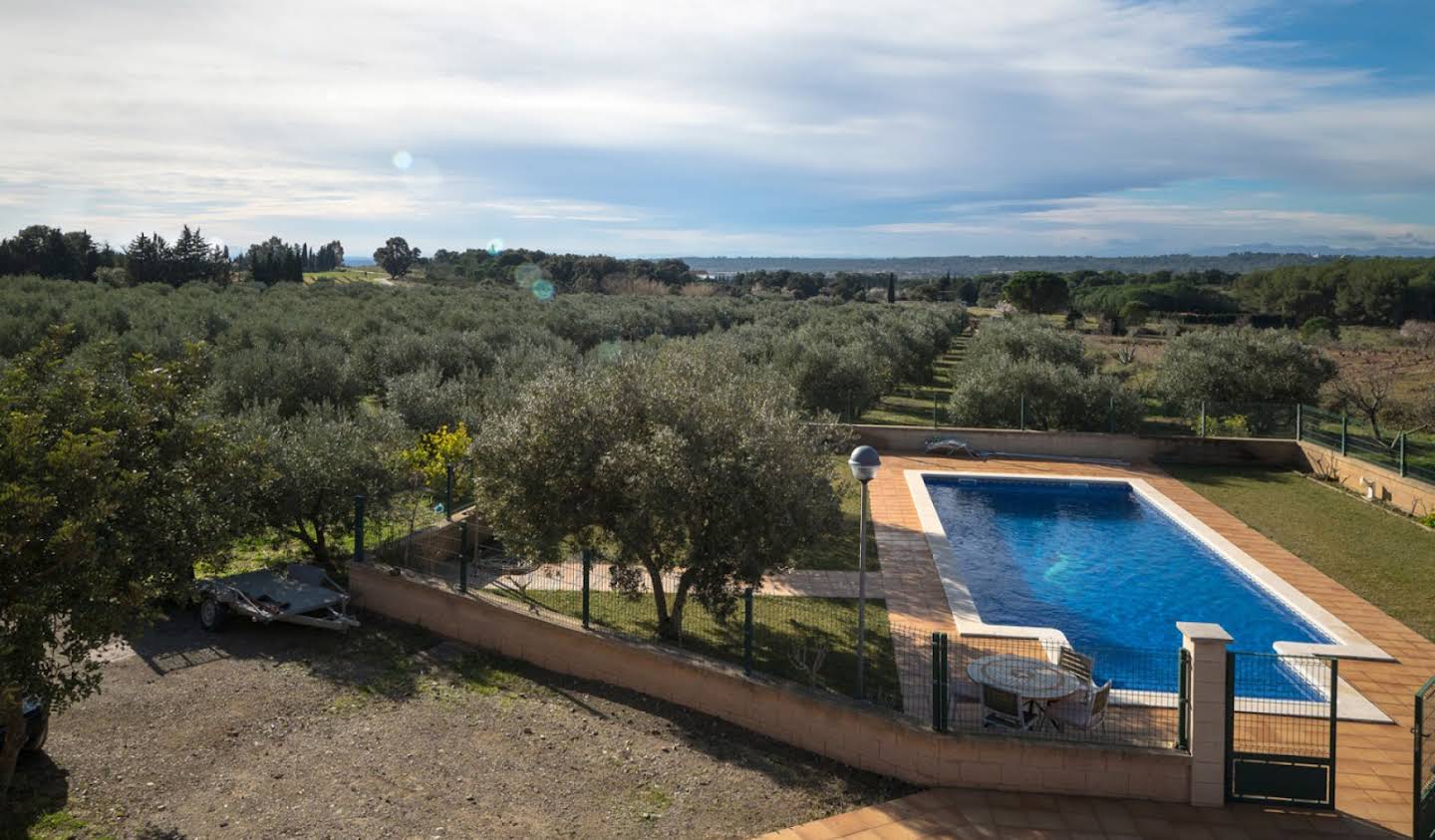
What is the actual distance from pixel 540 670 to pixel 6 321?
26342 mm

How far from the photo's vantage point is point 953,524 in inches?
723

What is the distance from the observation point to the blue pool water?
501 inches

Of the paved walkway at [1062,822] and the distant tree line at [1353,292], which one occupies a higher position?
the distant tree line at [1353,292]

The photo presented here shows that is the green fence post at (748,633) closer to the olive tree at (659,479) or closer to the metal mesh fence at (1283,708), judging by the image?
the olive tree at (659,479)

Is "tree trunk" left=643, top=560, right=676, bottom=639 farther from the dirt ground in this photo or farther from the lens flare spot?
the lens flare spot

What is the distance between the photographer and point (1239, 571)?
584 inches

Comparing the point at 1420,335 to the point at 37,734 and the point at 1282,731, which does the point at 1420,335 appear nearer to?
the point at 1282,731

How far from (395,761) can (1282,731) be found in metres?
8.72

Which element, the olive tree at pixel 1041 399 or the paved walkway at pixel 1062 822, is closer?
the paved walkway at pixel 1062 822

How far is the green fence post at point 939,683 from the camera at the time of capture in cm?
822

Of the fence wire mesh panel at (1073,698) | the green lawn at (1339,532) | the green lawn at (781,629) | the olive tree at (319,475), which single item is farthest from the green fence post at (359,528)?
the green lawn at (1339,532)

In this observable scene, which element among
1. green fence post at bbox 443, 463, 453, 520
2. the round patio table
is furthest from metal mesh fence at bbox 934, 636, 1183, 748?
green fence post at bbox 443, 463, 453, 520

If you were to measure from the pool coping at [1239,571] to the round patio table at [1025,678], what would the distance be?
108cm

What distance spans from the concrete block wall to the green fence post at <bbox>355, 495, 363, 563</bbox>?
1623mm
